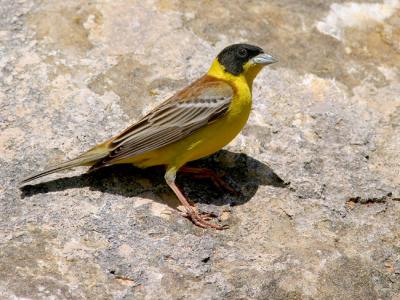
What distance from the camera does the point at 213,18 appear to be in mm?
6984

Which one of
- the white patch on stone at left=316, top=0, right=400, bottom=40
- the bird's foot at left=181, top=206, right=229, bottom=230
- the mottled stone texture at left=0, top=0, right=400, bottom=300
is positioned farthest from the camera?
the white patch on stone at left=316, top=0, right=400, bottom=40

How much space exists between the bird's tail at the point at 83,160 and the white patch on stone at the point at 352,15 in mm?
2746

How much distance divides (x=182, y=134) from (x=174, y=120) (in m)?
0.16

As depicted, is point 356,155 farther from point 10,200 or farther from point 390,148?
point 10,200

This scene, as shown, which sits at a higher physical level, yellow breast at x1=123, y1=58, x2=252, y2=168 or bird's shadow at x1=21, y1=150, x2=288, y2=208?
yellow breast at x1=123, y1=58, x2=252, y2=168

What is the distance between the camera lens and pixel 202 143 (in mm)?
5570

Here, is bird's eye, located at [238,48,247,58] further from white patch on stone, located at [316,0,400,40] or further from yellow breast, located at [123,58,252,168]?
white patch on stone, located at [316,0,400,40]

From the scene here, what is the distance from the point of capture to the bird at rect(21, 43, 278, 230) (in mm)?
5473

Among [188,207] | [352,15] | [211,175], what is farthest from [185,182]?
[352,15]

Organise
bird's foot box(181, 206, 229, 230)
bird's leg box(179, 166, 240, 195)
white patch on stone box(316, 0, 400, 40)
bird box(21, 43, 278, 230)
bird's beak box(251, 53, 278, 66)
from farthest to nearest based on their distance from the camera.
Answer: white patch on stone box(316, 0, 400, 40) → bird's beak box(251, 53, 278, 66) → bird's leg box(179, 166, 240, 195) → bird box(21, 43, 278, 230) → bird's foot box(181, 206, 229, 230)

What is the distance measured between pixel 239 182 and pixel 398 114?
5.44ft

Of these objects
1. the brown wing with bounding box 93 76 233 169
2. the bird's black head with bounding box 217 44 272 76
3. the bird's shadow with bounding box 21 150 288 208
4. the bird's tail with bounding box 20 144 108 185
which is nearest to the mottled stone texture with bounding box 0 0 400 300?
the bird's shadow with bounding box 21 150 288 208

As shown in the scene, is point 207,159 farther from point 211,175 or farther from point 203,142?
point 203,142

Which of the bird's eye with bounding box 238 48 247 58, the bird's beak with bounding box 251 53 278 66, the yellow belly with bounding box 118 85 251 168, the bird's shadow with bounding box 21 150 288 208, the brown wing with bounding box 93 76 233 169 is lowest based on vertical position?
the bird's shadow with bounding box 21 150 288 208
